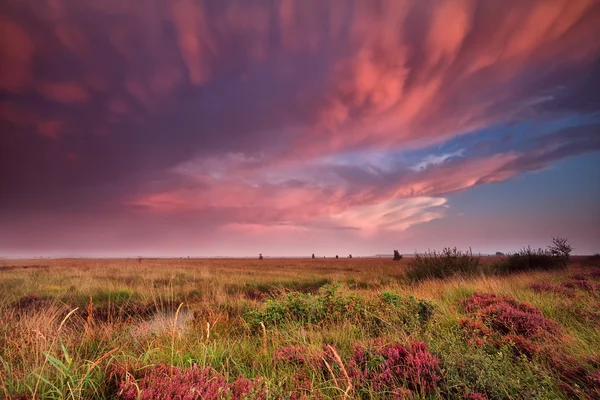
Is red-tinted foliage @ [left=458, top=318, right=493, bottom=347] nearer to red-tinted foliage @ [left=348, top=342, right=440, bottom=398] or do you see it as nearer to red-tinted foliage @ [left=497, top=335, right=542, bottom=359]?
red-tinted foliage @ [left=497, top=335, right=542, bottom=359]

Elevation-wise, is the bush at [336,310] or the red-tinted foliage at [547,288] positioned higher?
the red-tinted foliage at [547,288]

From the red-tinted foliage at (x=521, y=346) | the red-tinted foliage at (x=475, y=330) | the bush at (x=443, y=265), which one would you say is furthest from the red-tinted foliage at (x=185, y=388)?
the bush at (x=443, y=265)

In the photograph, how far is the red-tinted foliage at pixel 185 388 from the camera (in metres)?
2.81

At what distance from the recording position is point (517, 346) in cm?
519

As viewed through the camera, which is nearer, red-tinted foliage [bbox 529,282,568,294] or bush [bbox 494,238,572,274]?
red-tinted foliage [bbox 529,282,568,294]

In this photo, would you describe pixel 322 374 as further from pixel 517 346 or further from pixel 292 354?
pixel 517 346

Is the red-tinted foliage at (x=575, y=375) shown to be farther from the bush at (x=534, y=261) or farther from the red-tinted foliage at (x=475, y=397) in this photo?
the bush at (x=534, y=261)

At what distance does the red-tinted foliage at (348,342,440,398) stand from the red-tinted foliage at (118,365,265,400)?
1.34 meters

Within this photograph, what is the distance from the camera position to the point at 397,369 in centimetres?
387

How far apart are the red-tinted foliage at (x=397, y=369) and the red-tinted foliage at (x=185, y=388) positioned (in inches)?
52.9

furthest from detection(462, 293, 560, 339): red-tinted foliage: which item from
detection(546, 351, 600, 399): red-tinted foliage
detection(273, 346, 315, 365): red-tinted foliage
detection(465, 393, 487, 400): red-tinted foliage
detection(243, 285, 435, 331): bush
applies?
detection(273, 346, 315, 365): red-tinted foliage

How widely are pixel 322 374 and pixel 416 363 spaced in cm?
119

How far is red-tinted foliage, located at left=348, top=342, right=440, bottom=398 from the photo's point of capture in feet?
12.0

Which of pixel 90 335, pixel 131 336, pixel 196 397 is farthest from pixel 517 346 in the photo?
pixel 90 335
